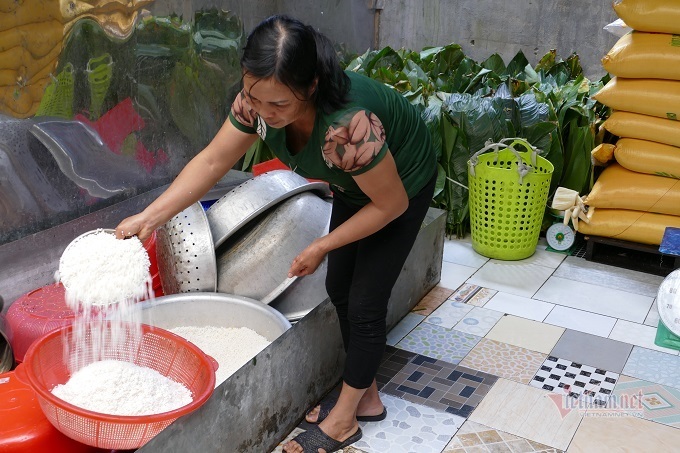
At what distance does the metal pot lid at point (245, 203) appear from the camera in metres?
2.76

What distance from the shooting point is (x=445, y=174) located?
4145 mm

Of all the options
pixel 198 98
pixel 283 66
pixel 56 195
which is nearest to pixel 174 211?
pixel 283 66

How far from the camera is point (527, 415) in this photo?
2.58m

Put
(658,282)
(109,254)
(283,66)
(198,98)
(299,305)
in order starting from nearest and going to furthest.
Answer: (283,66) < (109,254) < (299,305) < (658,282) < (198,98)

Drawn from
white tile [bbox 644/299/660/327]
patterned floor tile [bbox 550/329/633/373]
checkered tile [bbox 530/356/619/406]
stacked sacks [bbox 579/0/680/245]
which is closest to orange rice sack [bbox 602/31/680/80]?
stacked sacks [bbox 579/0/680/245]

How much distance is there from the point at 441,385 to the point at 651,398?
78 centimetres

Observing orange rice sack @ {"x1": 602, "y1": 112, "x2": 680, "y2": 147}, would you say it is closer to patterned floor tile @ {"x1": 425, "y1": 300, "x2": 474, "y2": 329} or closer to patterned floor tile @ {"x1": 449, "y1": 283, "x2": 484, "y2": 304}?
patterned floor tile @ {"x1": 449, "y1": 283, "x2": 484, "y2": 304}

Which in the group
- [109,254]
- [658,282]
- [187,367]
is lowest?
[658,282]

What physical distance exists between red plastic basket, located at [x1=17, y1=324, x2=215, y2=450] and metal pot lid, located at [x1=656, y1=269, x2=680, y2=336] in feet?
6.74

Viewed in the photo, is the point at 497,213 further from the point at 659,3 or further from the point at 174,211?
the point at 174,211

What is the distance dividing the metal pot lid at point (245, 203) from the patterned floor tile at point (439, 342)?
83cm

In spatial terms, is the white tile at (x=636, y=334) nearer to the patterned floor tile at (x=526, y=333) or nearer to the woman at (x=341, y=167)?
the patterned floor tile at (x=526, y=333)

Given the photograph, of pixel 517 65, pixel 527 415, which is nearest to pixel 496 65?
pixel 517 65

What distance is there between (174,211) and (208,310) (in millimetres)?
690
